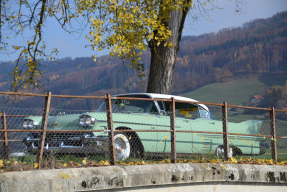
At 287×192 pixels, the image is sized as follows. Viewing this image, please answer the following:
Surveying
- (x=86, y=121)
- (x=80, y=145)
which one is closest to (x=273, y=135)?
(x=86, y=121)

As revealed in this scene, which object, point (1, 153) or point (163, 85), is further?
point (163, 85)

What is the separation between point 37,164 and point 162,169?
2293 mm

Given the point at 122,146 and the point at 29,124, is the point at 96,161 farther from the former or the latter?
the point at 29,124

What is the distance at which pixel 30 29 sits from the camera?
1616cm

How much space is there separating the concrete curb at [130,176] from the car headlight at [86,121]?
5.15 ft

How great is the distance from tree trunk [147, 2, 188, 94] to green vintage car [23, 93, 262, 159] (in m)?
4.03

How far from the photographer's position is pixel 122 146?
30.7ft

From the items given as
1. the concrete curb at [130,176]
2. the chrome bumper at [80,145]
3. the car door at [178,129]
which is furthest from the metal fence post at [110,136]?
the car door at [178,129]

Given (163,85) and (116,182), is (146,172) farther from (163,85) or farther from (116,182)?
(163,85)

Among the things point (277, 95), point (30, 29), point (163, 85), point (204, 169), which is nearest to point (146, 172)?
point (204, 169)

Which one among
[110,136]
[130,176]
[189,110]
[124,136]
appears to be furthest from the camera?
[189,110]

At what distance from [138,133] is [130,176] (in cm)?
177

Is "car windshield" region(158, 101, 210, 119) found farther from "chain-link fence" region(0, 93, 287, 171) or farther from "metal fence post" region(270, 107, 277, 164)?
"metal fence post" region(270, 107, 277, 164)

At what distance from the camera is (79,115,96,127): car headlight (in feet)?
30.3
